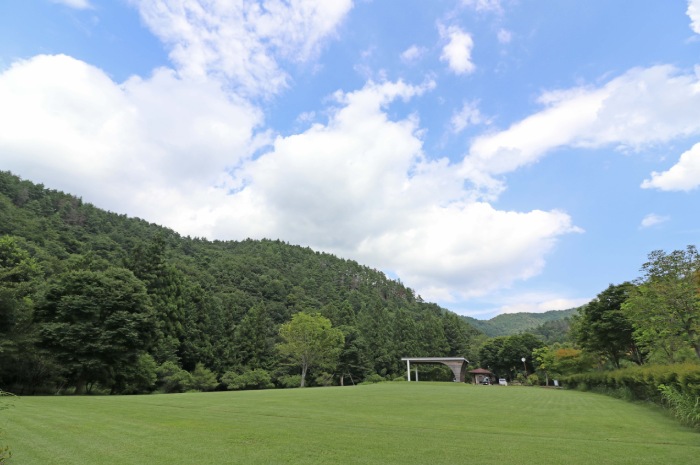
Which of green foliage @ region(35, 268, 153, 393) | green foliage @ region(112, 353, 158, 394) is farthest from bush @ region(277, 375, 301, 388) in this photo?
green foliage @ region(35, 268, 153, 393)

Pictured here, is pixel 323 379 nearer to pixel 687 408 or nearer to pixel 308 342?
pixel 308 342

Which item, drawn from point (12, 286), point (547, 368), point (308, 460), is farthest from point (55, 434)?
point (547, 368)

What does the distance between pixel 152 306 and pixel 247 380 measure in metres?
14.8

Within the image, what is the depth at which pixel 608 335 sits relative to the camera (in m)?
33.5

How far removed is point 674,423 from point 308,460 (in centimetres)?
1303

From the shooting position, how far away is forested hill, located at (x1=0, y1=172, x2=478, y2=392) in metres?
25.7

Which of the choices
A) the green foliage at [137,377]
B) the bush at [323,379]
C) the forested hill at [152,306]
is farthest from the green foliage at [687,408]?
the bush at [323,379]

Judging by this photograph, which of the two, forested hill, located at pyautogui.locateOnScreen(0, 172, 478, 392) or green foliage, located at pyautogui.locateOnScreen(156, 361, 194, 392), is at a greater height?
forested hill, located at pyautogui.locateOnScreen(0, 172, 478, 392)

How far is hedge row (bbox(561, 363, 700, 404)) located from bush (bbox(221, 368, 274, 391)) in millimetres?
34826

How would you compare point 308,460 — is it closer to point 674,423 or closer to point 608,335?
point 674,423

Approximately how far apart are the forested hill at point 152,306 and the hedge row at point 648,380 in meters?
29.4

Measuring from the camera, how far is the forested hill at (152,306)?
84.3ft

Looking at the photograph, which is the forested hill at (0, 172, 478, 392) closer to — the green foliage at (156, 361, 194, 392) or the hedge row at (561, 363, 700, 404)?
the green foliage at (156, 361, 194, 392)

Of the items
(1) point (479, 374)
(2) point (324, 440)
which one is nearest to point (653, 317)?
(2) point (324, 440)
